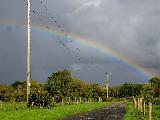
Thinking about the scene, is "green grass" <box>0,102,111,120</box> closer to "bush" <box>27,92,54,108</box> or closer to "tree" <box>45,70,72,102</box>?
"bush" <box>27,92,54,108</box>

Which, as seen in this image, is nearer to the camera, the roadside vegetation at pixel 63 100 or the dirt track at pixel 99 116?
the dirt track at pixel 99 116

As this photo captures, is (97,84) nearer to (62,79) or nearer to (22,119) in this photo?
(62,79)

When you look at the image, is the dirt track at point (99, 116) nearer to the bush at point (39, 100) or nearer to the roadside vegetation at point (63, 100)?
the roadside vegetation at point (63, 100)

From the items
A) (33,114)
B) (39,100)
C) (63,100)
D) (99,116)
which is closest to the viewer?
(99,116)

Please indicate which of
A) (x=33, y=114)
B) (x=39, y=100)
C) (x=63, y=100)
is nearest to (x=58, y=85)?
(x=63, y=100)

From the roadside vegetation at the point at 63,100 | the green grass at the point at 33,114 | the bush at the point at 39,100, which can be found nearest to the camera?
the green grass at the point at 33,114

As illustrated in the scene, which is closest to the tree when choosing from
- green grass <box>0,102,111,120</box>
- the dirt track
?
green grass <box>0,102,111,120</box>

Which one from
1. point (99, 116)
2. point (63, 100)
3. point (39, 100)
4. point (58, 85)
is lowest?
point (63, 100)

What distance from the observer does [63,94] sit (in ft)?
287

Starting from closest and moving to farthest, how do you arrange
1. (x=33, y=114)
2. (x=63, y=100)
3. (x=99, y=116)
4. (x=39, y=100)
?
(x=99, y=116) < (x=33, y=114) < (x=39, y=100) < (x=63, y=100)

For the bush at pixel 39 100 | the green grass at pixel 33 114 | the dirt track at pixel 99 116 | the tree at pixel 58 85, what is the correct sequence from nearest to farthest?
the green grass at pixel 33 114
the dirt track at pixel 99 116
the bush at pixel 39 100
the tree at pixel 58 85

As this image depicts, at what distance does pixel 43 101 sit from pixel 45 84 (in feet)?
117

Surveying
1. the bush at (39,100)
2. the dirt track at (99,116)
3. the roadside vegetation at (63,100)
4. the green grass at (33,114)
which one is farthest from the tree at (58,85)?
the dirt track at (99,116)

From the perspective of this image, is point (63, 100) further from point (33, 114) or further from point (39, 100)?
point (33, 114)
